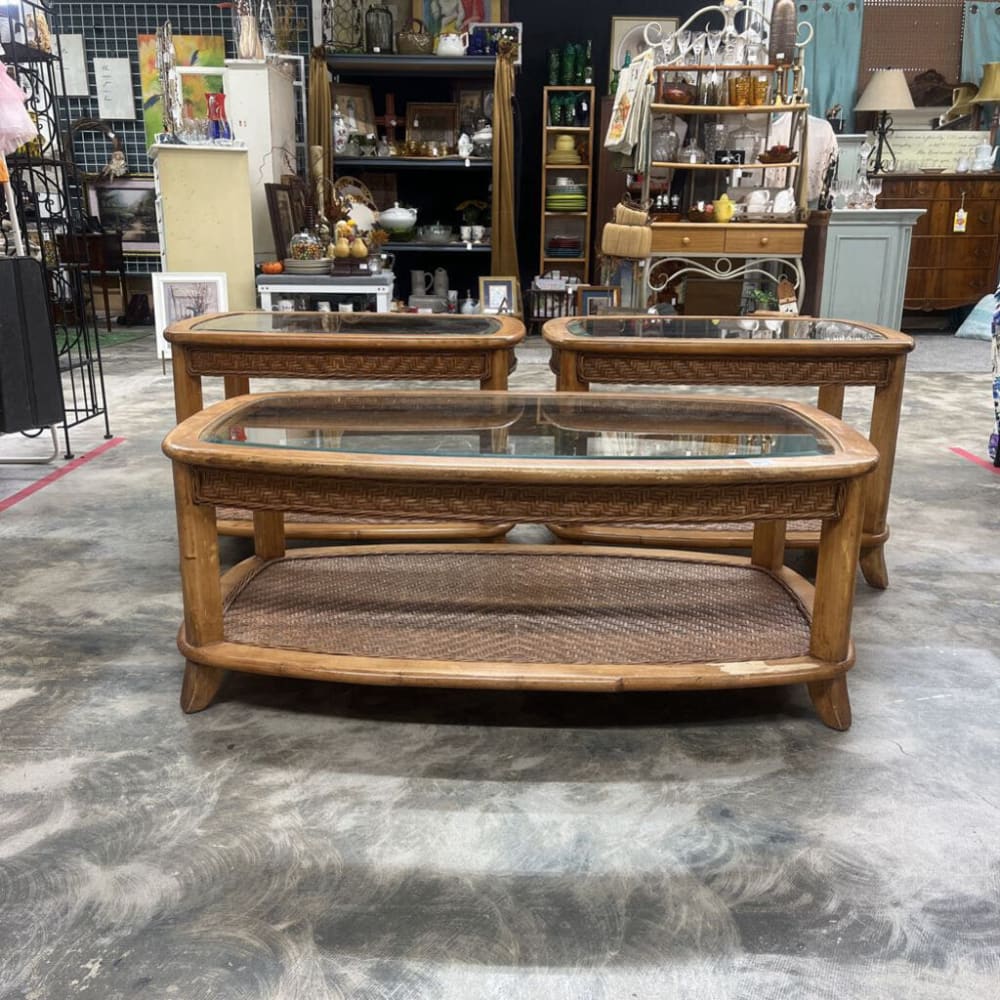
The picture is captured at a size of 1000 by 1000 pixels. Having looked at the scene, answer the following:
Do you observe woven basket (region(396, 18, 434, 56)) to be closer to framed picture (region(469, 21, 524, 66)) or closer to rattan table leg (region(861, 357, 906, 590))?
framed picture (region(469, 21, 524, 66))

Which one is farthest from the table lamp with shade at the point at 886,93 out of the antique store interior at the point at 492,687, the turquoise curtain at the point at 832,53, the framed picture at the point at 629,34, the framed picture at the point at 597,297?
the antique store interior at the point at 492,687

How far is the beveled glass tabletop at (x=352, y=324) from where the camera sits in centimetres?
267

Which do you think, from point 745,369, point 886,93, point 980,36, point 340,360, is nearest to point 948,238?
point 886,93

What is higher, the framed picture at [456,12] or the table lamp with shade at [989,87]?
the framed picture at [456,12]

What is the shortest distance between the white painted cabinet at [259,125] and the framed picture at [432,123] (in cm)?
112

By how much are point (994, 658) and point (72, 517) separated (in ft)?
8.84

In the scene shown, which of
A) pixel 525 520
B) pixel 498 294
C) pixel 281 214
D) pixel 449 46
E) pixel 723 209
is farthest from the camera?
pixel 498 294

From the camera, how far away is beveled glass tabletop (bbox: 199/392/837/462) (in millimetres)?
1728

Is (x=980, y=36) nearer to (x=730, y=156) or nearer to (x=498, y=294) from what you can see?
(x=730, y=156)

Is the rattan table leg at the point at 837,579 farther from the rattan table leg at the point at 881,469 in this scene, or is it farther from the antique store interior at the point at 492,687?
the rattan table leg at the point at 881,469

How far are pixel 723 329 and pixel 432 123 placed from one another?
5434mm

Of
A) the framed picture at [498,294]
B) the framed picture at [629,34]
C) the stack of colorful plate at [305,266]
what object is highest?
the framed picture at [629,34]

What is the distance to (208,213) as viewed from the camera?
6.02 m

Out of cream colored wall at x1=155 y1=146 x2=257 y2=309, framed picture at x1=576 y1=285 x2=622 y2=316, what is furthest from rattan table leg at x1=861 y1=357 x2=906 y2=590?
cream colored wall at x1=155 y1=146 x2=257 y2=309
